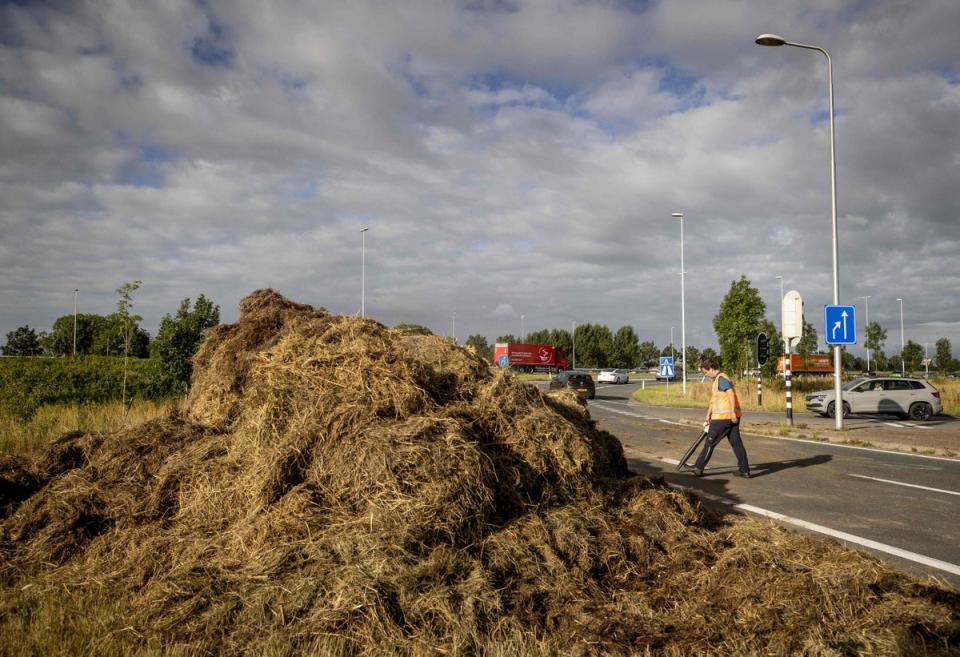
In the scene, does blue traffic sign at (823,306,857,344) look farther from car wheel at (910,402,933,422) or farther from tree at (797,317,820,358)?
tree at (797,317,820,358)

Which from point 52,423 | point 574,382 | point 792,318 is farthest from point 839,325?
point 52,423

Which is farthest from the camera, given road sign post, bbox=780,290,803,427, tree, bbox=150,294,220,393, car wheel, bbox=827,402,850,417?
car wheel, bbox=827,402,850,417

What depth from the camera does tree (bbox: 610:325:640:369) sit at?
10094 centimetres

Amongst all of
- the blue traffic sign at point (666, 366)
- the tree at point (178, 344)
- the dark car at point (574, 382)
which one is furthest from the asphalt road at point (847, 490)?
the blue traffic sign at point (666, 366)

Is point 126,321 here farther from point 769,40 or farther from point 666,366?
point 666,366

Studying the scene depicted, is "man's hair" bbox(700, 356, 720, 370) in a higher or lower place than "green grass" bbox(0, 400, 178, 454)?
higher

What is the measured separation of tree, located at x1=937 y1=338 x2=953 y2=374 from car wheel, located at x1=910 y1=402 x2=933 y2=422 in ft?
275

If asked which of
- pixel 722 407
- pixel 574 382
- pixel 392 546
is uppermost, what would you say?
pixel 722 407

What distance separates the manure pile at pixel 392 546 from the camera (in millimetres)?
3840

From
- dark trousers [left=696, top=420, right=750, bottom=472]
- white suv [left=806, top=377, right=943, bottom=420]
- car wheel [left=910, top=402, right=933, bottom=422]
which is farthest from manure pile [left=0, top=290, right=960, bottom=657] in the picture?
car wheel [left=910, top=402, right=933, bottom=422]

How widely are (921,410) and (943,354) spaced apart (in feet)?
277

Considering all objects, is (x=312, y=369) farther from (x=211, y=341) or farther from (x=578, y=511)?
(x=211, y=341)

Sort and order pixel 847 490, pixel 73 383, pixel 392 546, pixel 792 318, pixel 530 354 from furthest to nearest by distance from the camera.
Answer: pixel 530 354 → pixel 73 383 → pixel 792 318 → pixel 847 490 → pixel 392 546

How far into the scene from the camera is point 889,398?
77.4 ft
